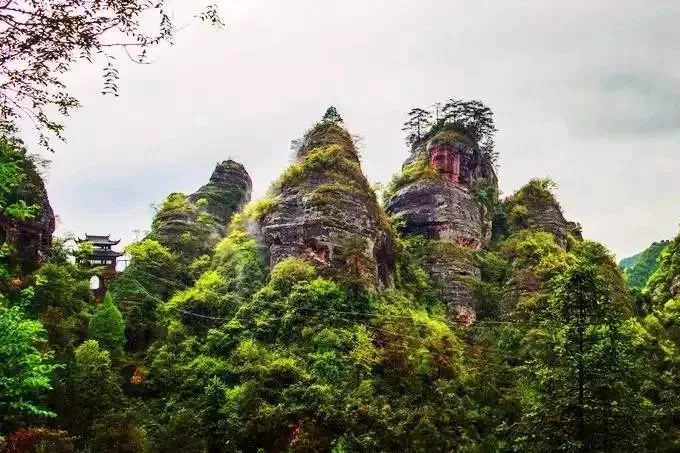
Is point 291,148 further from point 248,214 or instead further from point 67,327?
point 67,327

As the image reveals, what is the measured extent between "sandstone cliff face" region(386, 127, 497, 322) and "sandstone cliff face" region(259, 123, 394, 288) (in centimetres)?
642

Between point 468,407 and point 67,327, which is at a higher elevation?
point 67,327

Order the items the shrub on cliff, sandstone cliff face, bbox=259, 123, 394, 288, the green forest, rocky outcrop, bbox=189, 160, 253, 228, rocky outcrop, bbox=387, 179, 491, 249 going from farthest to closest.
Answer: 1. rocky outcrop, bbox=189, 160, 253, 228
2. rocky outcrop, bbox=387, 179, 491, 249
3. sandstone cliff face, bbox=259, 123, 394, 288
4. the shrub on cliff
5. the green forest

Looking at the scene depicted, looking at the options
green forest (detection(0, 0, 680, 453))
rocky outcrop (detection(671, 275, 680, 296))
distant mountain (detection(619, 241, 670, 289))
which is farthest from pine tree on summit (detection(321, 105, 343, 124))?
distant mountain (detection(619, 241, 670, 289))

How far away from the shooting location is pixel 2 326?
12484 mm

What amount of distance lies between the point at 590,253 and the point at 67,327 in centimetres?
3710

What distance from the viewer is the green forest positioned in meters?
18.5

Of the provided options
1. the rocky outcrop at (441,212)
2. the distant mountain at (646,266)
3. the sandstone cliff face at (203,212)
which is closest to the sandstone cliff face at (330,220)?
the rocky outcrop at (441,212)

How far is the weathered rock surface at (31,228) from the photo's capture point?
125ft

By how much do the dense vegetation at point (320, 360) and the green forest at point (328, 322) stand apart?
10 cm

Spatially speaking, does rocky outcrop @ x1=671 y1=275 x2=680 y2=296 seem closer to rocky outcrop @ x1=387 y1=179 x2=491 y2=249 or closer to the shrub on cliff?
rocky outcrop @ x1=387 y1=179 x2=491 y2=249

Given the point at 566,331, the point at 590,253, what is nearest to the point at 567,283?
the point at 566,331

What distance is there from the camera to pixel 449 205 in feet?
170

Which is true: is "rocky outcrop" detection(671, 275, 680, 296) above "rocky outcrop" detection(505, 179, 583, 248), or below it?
below
